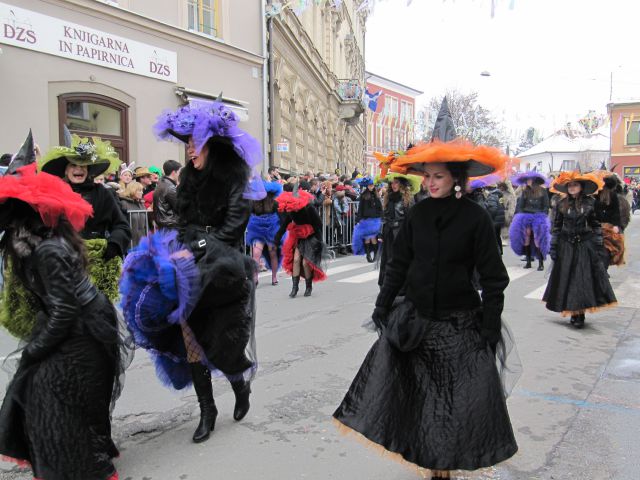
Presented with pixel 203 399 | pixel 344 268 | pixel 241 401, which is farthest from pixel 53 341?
pixel 344 268

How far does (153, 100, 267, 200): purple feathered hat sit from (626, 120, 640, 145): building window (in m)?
64.8

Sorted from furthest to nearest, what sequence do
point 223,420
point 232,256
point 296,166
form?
point 296,166 < point 223,420 < point 232,256

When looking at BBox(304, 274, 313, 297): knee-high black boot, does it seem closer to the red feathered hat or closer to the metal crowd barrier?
the metal crowd barrier

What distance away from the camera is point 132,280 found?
3.43 meters

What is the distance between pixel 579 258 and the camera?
22.3 feet

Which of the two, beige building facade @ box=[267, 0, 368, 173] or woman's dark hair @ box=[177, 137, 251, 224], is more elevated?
beige building facade @ box=[267, 0, 368, 173]

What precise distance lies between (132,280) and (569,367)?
13.1 feet

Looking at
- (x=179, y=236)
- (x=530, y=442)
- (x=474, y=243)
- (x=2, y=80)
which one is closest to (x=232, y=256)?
(x=179, y=236)

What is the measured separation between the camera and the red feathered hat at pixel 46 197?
8.95 feet

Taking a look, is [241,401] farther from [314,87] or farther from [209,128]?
[314,87]

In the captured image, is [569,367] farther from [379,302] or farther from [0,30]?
[0,30]

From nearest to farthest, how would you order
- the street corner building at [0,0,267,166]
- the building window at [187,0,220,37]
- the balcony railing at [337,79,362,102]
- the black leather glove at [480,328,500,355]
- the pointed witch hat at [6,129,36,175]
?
the black leather glove at [480,328,500,355] < the pointed witch hat at [6,129,36,175] < the street corner building at [0,0,267,166] < the building window at [187,0,220,37] < the balcony railing at [337,79,362,102]

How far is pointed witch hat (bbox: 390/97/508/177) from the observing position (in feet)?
9.82

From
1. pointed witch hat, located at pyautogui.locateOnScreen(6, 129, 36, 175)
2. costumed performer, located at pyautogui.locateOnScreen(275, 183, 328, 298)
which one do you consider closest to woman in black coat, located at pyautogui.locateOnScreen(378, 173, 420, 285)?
costumed performer, located at pyautogui.locateOnScreen(275, 183, 328, 298)
